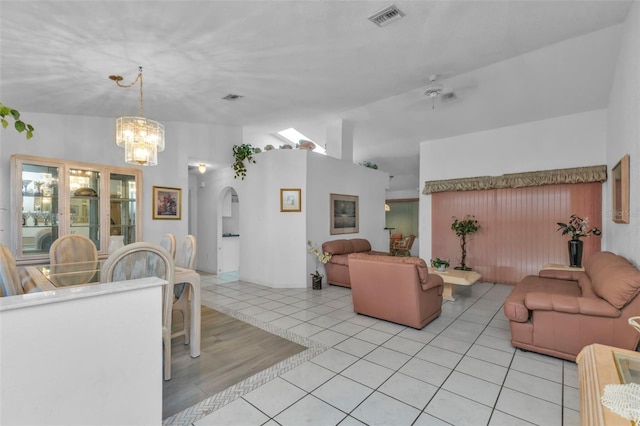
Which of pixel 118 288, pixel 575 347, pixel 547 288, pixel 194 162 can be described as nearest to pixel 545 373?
pixel 575 347

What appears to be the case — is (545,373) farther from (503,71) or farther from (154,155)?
(154,155)

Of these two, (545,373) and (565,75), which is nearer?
(545,373)

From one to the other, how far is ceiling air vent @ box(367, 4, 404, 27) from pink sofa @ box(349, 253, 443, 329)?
2.43 meters

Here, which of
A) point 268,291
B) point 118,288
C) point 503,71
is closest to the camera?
point 118,288

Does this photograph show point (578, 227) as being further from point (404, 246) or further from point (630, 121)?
point (404, 246)

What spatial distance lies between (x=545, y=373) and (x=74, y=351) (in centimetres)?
327

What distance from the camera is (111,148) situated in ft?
15.0

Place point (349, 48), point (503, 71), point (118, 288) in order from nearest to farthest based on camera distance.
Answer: point (118, 288) → point (349, 48) → point (503, 71)

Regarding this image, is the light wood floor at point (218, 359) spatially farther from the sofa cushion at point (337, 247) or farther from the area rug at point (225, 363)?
the sofa cushion at point (337, 247)

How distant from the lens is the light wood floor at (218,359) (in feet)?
7.22

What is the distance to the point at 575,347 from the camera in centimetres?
257

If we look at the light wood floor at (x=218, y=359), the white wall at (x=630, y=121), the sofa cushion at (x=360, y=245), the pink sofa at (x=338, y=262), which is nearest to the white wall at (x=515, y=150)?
the white wall at (x=630, y=121)

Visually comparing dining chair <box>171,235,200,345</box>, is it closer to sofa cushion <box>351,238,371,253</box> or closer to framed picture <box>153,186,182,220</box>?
framed picture <box>153,186,182,220</box>

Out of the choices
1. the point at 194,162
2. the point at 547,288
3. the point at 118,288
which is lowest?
the point at 547,288
